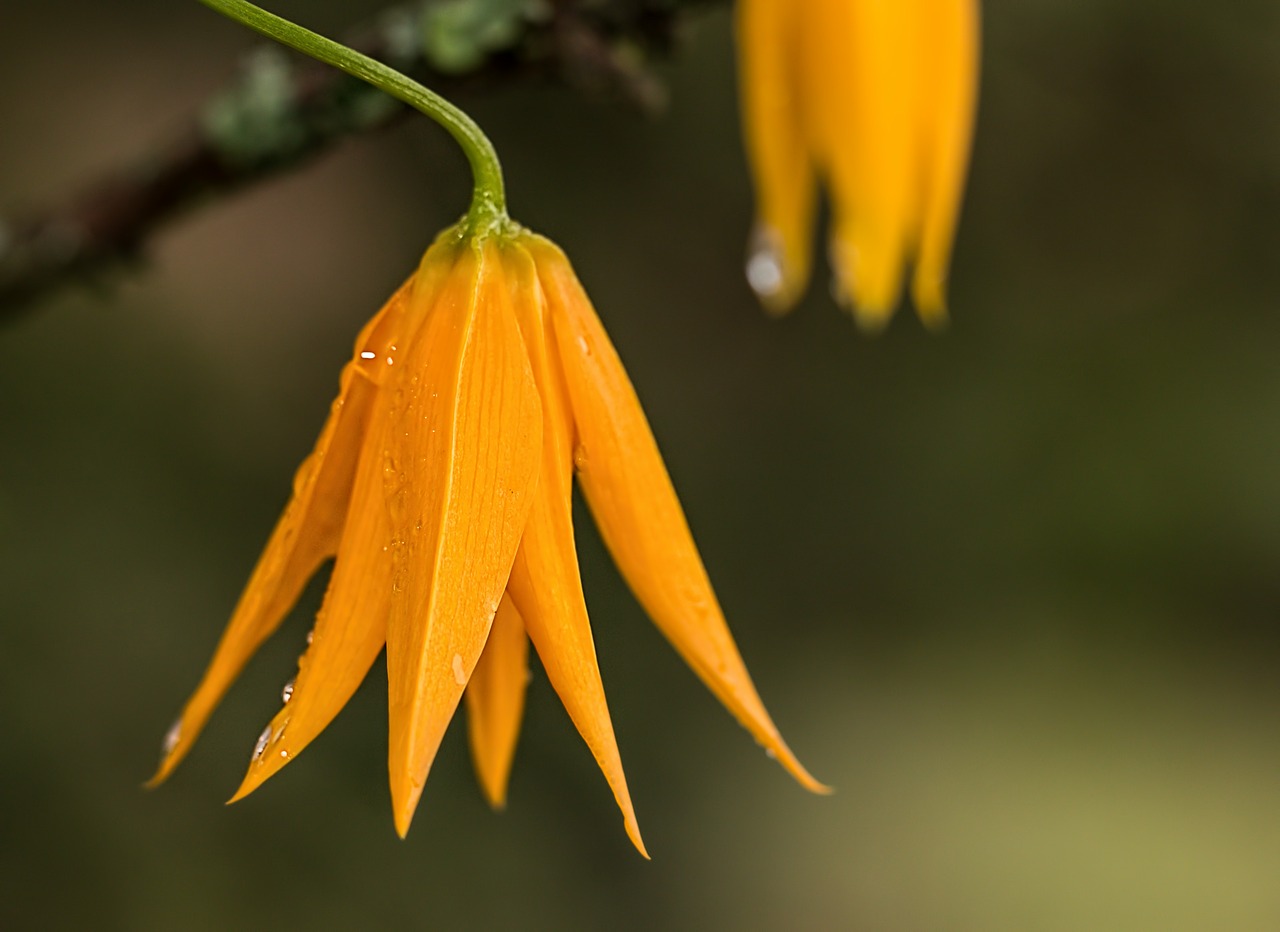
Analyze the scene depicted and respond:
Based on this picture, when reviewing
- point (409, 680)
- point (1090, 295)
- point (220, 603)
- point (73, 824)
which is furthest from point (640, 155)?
point (409, 680)

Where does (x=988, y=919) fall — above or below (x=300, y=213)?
below

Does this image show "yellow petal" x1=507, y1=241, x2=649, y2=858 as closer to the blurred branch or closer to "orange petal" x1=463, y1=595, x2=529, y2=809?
"orange petal" x1=463, y1=595, x2=529, y2=809

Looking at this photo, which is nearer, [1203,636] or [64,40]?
[64,40]

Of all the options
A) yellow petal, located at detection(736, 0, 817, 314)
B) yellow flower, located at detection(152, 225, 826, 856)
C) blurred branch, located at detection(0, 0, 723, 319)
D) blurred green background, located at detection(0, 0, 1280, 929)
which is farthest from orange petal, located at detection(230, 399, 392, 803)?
blurred green background, located at detection(0, 0, 1280, 929)

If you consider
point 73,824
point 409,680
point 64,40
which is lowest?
point 73,824

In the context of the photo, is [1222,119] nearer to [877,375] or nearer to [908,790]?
[877,375]

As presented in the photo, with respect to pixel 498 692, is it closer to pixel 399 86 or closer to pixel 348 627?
pixel 348 627

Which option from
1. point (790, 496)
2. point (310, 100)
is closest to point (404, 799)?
point (310, 100)
